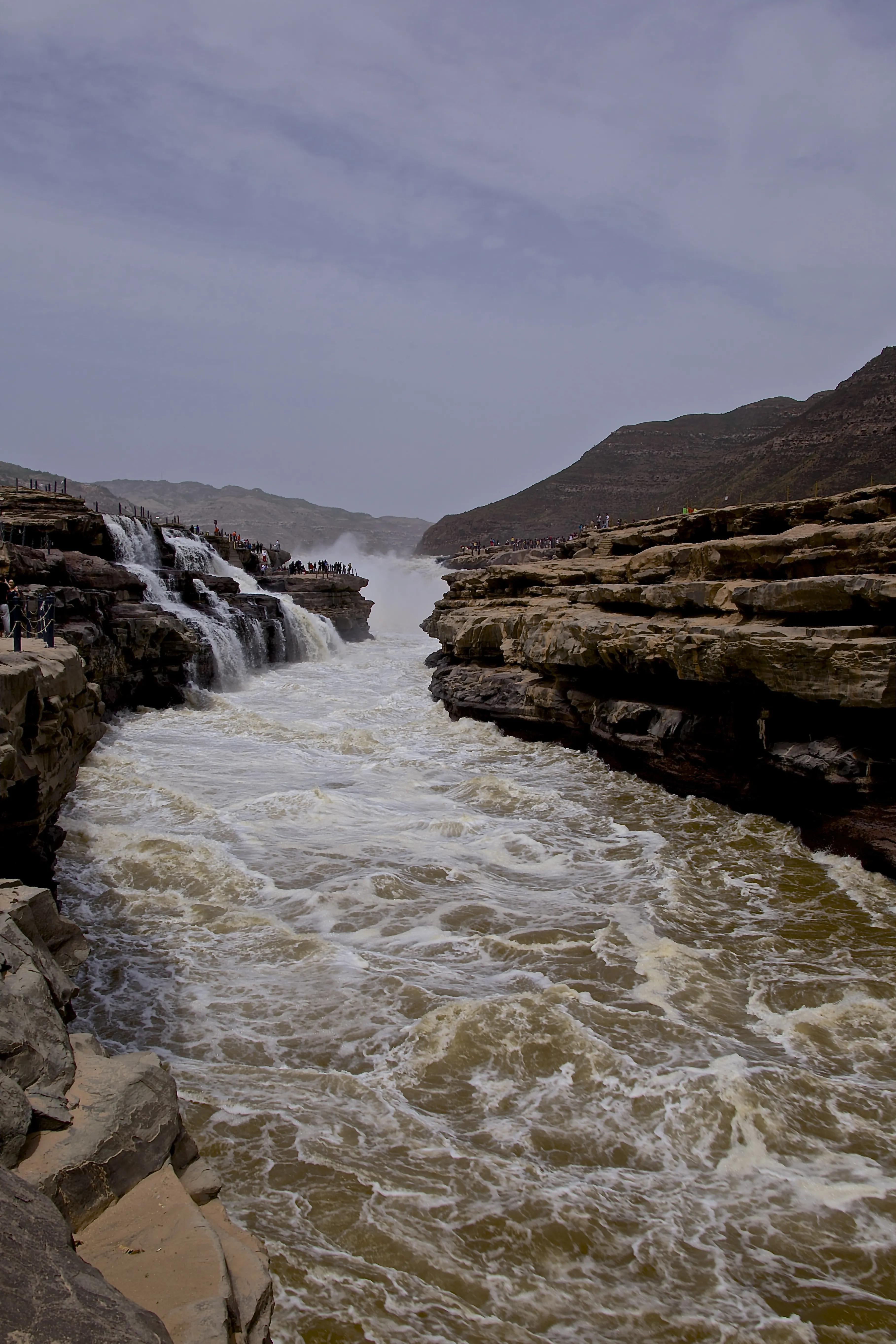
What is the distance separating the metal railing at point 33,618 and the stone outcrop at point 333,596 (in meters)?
16.5

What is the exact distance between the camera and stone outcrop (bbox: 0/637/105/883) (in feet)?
18.2

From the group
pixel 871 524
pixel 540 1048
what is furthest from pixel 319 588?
pixel 540 1048

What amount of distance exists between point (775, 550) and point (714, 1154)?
8295 millimetres

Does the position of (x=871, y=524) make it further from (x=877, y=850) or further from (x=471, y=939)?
(x=471, y=939)

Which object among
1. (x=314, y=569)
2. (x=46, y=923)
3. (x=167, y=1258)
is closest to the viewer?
(x=167, y=1258)

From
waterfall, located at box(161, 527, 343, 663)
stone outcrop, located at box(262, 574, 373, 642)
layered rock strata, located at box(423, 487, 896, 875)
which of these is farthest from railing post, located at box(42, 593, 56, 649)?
stone outcrop, located at box(262, 574, 373, 642)

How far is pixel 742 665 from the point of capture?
9391 mm

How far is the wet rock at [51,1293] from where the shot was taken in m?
1.72

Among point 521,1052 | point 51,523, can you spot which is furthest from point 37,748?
point 51,523

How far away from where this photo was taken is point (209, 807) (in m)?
10.5

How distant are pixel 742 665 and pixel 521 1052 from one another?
5.94m

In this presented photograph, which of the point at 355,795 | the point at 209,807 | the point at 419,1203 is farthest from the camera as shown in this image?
the point at 355,795

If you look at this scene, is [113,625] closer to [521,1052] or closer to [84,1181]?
[521,1052]

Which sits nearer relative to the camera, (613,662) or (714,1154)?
(714,1154)
